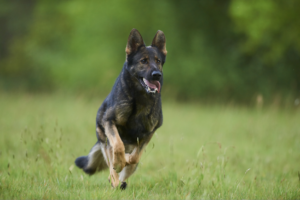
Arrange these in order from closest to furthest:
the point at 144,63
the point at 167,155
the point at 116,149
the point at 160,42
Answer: the point at 116,149
the point at 144,63
the point at 160,42
the point at 167,155

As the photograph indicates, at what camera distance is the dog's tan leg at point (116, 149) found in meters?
3.56

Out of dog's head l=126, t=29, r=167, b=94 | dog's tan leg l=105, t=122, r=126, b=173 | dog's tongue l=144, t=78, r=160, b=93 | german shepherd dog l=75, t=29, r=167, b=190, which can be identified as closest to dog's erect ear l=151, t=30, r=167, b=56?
dog's head l=126, t=29, r=167, b=94

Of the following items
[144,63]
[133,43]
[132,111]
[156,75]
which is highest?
[133,43]

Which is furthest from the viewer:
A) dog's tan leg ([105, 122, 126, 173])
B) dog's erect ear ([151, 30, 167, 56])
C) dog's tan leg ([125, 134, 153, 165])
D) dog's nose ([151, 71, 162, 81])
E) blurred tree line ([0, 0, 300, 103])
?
blurred tree line ([0, 0, 300, 103])

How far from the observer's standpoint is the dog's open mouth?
371 cm

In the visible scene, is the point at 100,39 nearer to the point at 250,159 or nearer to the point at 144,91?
the point at 250,159

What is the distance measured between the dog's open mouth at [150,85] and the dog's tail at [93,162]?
3.81 feet

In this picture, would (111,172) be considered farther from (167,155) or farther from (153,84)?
(167,155)

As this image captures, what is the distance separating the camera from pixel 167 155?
6379 millimetres

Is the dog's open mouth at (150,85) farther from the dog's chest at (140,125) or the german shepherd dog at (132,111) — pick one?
the dog's chest at (140,125)

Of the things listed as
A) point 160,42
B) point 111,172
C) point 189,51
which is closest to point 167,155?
point 111,172

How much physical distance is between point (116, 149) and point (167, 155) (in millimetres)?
2987

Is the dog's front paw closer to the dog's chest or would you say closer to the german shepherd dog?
the german shepherd dog

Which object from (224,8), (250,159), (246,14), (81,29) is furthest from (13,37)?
(250,159)
